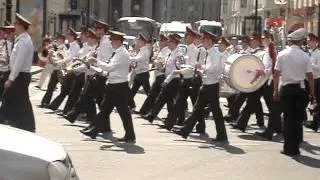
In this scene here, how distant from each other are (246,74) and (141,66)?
3857mm

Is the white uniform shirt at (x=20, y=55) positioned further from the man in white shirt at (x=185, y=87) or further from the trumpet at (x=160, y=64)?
the trumpet at (x=160, y=64)

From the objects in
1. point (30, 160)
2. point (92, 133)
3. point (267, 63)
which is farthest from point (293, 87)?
point (30, 160)

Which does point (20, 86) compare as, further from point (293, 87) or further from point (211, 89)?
point (293, 87)

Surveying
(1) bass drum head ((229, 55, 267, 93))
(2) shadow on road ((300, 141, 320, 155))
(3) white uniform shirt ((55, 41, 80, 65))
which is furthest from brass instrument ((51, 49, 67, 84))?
(2) shadow on road ((300, 141, 320, 155))

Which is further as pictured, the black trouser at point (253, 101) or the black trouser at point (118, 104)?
the black trouser at point (253, 101)

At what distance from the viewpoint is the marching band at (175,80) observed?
37.3 ft

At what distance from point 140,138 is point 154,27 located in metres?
49.1

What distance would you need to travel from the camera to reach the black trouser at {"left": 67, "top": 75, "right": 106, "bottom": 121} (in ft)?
45.9

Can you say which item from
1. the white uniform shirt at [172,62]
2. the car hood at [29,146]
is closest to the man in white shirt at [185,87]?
the white uniform shirt at [172,62]

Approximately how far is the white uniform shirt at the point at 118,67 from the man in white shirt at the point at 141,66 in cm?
427

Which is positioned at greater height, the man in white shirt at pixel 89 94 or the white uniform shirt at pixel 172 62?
the white uniform shirt at pixel 172 62

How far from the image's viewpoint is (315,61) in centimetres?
1552

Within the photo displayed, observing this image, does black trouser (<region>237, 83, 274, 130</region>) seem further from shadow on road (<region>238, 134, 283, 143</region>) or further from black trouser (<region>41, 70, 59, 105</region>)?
black trouser (<region>41, 70, 59, 105</region>)

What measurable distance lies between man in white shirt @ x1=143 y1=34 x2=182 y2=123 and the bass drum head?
1126mm
